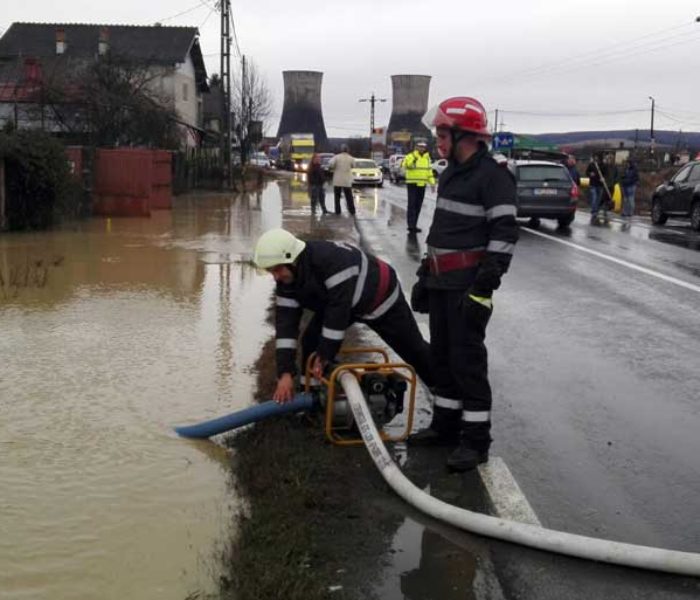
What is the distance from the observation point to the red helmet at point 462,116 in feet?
14.8

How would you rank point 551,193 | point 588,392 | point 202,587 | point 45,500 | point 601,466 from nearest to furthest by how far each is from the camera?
point 202,587
point 45,500
point 601,466
point 588,392
point 551,193

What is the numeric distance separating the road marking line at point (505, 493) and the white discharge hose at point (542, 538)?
21cm

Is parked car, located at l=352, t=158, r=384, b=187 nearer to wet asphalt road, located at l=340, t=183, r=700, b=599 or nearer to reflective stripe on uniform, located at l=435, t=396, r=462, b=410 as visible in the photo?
wet asphalt road, located at l=340, t=183, r=700, b=599

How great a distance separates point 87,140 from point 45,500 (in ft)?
70.7

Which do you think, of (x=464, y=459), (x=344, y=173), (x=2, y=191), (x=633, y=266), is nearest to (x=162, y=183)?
(x=344, y=173)

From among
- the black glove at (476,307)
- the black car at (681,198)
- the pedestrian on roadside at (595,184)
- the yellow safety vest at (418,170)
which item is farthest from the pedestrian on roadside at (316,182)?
the black glove at (476,307)

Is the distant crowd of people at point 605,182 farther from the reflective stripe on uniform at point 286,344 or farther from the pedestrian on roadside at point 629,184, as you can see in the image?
the reflective stripe on uniform at point 286,344

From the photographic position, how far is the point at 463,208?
4.58 metres

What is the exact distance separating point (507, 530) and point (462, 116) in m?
2.12

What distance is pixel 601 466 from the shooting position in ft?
15.1

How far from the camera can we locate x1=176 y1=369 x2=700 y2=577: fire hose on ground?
3.41 meters

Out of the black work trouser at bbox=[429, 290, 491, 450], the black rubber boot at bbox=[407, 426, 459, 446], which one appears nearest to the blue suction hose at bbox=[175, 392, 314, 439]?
the black rubber boot at bbox=[407, 426, 459, 446]

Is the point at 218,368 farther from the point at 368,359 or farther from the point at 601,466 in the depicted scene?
the point at 601,466

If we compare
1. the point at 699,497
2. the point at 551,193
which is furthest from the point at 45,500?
the point at 551,193
